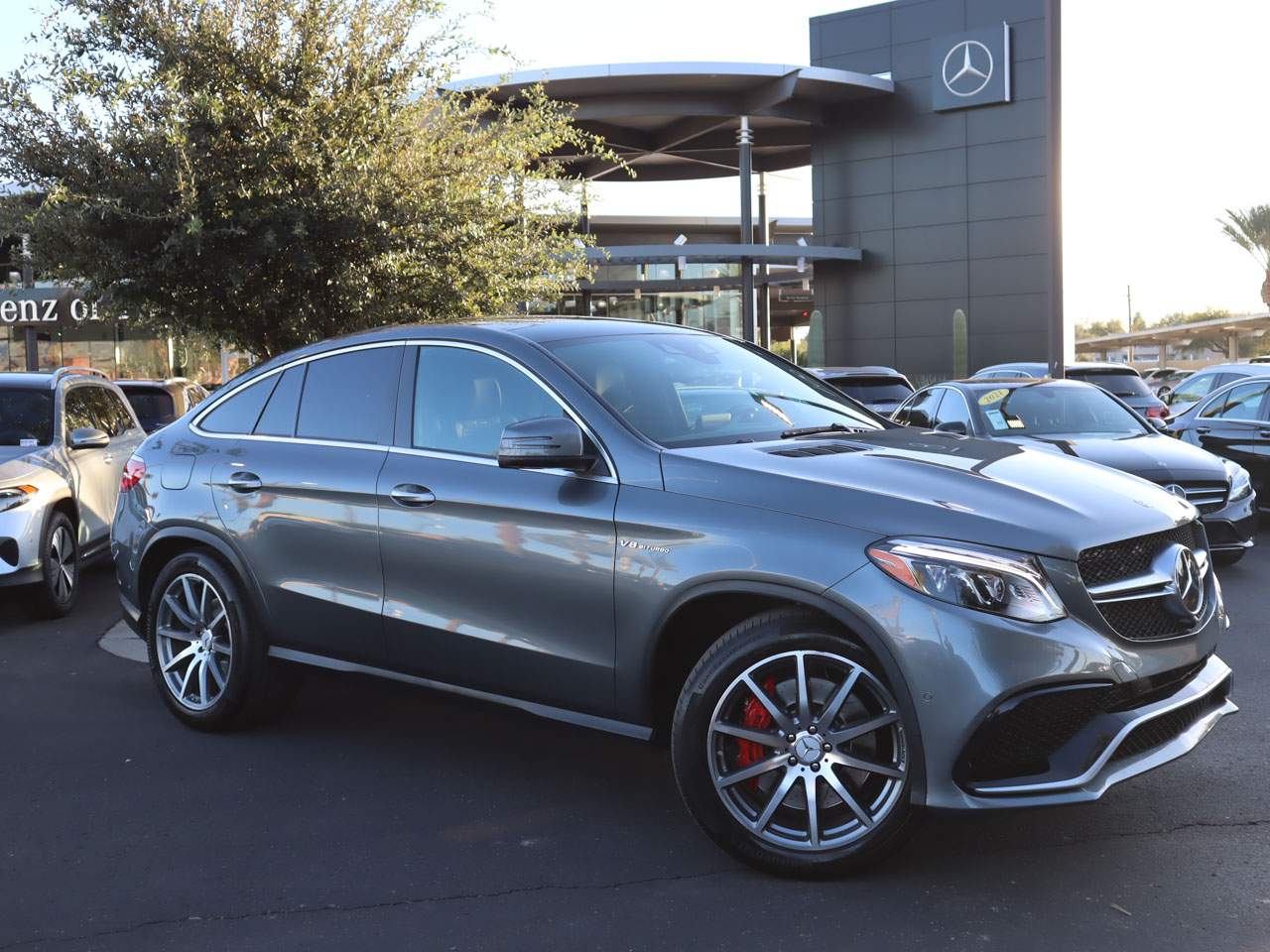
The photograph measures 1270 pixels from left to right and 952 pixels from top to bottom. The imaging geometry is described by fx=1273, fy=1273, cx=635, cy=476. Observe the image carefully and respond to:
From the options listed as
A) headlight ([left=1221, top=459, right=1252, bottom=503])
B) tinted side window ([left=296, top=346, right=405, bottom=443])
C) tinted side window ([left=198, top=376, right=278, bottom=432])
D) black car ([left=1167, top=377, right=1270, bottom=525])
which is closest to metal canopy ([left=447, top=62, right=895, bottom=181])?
black car ([left=1167, top=377, right=1270, bottom=525])

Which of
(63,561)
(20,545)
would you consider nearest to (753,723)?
(20,545)

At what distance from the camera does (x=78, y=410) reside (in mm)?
9688

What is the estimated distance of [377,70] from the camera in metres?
11.0

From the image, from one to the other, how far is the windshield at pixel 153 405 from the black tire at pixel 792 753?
10204mm

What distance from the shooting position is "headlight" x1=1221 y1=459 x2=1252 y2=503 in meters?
9.18

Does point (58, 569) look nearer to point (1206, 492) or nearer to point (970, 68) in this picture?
point (1206, 492)

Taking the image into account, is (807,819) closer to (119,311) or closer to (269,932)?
(269,932)

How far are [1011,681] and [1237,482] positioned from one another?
683 cm

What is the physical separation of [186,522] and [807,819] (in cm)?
310

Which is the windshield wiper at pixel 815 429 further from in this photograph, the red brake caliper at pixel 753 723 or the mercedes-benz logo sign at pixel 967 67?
A: the mercedes-benz logo sign at pixel 967 67

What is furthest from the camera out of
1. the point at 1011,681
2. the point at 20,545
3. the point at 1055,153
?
the point at 1055,153

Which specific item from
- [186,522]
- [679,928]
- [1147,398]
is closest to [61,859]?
[186,522]

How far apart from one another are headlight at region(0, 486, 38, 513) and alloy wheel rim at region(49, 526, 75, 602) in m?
0.34

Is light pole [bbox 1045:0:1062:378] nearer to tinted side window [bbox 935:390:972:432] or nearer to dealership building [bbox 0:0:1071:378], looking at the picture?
tinted side window [bbox 935:390:972:432]
